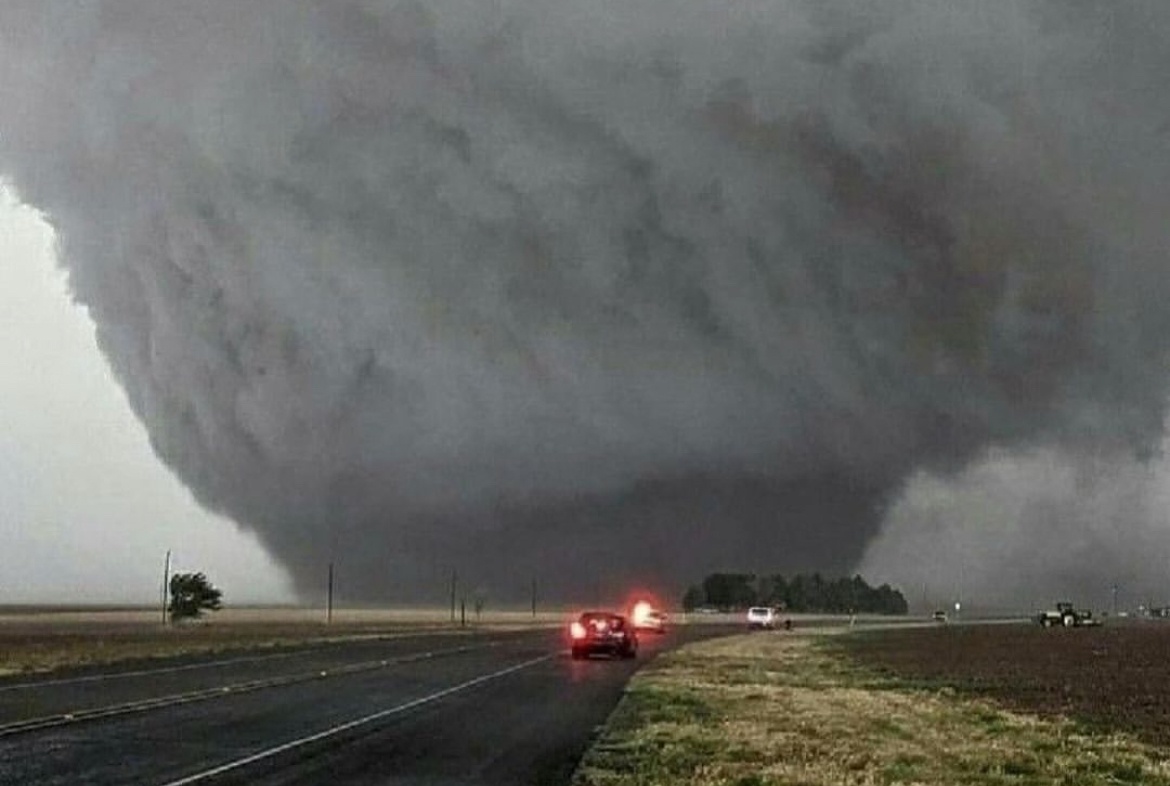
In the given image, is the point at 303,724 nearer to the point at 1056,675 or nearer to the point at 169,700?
the point at 169,700

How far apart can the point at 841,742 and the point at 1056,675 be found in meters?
31.9

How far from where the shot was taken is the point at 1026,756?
80.6 ft

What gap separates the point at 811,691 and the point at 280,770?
23.2m

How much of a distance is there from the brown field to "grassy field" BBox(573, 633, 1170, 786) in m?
1.69

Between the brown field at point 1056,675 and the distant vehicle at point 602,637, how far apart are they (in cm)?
1062

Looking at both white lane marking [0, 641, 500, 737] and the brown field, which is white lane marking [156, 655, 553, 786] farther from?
the brown field

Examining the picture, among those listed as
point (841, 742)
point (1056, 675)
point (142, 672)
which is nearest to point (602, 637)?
point (1056, 675)

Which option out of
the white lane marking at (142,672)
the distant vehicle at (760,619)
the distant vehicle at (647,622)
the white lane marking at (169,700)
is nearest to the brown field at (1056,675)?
the white lane marking at (169,700)

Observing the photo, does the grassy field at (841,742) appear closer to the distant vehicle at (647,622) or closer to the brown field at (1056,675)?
the brown field at (1056,675)

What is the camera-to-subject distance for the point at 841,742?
2619 cm

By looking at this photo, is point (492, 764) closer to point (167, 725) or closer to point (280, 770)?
point (280, 770)

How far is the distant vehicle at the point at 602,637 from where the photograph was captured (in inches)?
2598

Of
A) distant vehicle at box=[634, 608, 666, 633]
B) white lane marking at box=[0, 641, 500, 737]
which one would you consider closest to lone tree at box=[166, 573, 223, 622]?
distant vehicle at box=[634, 608, 666, 633]

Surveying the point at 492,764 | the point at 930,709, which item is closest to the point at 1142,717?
the point at 930,709
